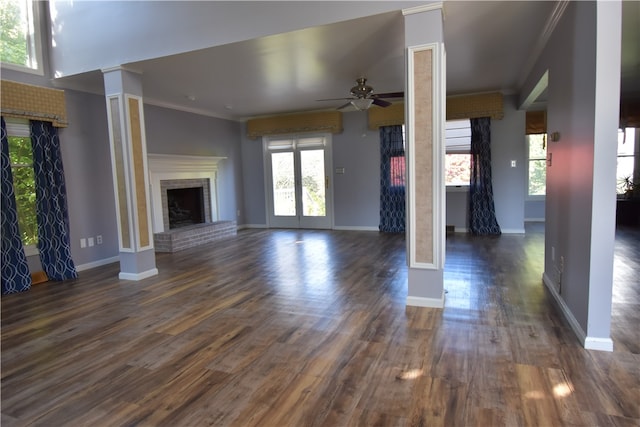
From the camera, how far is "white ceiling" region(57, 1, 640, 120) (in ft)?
11.1

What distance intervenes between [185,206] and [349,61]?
4626 mm

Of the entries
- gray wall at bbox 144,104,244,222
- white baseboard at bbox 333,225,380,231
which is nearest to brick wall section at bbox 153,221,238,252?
gray wall at bbox 144,104,244,222

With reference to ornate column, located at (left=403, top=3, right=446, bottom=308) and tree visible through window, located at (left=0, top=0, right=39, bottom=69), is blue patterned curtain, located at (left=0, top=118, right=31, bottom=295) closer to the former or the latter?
tree visible through window, located at (left=0, top=0, right=39, bottom=69)

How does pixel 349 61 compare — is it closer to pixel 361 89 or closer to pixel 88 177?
pixel 361 89

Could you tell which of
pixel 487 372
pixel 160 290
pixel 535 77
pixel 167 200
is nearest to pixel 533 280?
pixel 487 372

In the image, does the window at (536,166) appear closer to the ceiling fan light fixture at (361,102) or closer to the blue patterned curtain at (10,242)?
the ceiling fan light fixture at (361,102)

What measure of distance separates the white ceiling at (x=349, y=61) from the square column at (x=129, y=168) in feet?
1.06

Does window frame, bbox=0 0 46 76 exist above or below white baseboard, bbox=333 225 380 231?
above

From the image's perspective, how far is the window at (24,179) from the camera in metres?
4.46

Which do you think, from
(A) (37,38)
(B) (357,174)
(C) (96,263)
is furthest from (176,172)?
(B) (357,174)

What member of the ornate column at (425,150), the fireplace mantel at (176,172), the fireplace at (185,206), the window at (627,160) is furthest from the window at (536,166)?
the fireplace at (185,206)

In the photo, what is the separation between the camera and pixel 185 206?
24.6 feet

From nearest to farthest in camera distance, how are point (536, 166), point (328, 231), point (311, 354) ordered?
point (311, 354) < point (328, 231) < point (536, 166)

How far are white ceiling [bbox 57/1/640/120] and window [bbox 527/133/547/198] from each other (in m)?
1.91
